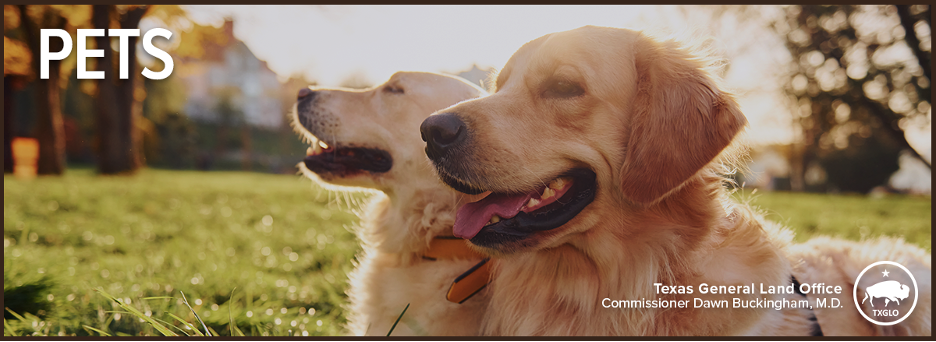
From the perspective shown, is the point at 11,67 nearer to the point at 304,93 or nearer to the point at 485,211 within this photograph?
the point at 304,93

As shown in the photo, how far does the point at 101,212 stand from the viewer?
5.97 meters

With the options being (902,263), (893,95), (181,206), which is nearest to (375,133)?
(902,263)

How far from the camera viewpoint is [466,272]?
2127 mm

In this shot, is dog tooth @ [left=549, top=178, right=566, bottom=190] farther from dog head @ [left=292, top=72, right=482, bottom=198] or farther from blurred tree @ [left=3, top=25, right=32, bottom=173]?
blurred tree @ [left=3, top=25, right=32, bottom=173]

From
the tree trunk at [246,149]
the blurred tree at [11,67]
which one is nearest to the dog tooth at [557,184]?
the blurred tree at [11,67]

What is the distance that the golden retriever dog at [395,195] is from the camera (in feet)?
7.47

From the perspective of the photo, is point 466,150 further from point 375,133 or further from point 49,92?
point 49,92

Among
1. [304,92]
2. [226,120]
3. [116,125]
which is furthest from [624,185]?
[226,120]

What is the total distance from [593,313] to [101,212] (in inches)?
251

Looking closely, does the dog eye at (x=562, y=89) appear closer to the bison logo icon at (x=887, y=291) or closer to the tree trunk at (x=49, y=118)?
the bison logo icon at (x=887, y=291)

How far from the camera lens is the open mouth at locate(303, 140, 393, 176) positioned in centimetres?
275

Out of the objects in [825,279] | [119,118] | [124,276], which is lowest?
[119,118]

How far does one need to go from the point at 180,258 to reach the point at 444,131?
3102mm

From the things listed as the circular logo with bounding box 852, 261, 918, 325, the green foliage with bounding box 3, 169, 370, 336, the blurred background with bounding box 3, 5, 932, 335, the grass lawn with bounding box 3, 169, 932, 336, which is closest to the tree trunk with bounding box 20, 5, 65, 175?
the blurred background with bounding box 3, 5, 932, 335
